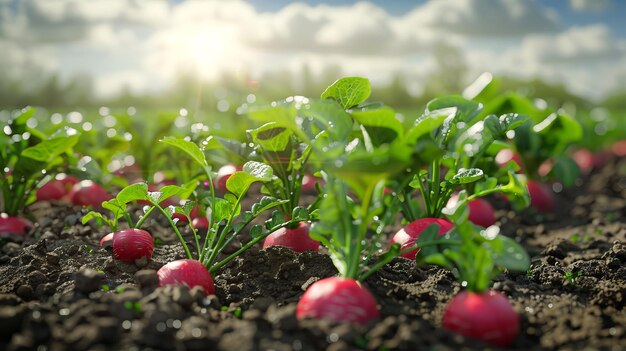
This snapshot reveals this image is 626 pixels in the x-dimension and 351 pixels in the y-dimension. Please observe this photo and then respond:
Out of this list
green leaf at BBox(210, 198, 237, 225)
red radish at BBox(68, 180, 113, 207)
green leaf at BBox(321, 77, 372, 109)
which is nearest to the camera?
green leaf at BBox(321, 77, 372, 109)

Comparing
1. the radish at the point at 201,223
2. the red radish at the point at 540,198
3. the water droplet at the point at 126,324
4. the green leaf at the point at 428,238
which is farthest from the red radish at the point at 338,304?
the red radish at the point at 540,198

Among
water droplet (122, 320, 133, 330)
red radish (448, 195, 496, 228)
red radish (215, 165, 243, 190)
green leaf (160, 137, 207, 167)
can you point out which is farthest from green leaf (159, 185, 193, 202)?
red radish (448, 195, 496, 228)

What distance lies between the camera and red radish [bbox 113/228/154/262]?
300 cm

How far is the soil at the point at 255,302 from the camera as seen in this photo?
199cm

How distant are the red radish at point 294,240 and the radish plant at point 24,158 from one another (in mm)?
1505

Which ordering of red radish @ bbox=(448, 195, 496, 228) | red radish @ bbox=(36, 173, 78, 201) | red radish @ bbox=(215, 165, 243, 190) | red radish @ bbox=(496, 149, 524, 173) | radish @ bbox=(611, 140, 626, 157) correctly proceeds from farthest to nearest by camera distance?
radish @ bbox=(611, 140, 626, 157) → red radish @ bbox=(496, 149, 524, 173) → red radish @ bbox=(36, 173, 78, 201) → red radish @ bbox=(448, 195, 496, 228) → red radish @ bbox=(215, 165, 243, 190)

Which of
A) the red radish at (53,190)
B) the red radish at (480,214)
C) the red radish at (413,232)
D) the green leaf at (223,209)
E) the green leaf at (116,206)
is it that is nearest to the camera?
the green leaf at (223,209)

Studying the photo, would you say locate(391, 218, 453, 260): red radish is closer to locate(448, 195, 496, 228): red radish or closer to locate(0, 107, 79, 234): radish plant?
locate(448, 195, 496, 228): red radish

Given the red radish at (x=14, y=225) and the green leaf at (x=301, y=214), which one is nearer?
the green leaf at (x=301, y=214)

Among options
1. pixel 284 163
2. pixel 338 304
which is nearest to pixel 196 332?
pixel 338 304

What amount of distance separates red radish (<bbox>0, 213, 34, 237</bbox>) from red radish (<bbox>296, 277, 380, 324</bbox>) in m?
2.57

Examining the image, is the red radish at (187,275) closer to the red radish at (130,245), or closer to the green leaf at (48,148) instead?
the red radish at (130,245)

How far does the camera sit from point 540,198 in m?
5.41

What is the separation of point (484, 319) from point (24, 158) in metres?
3.03
